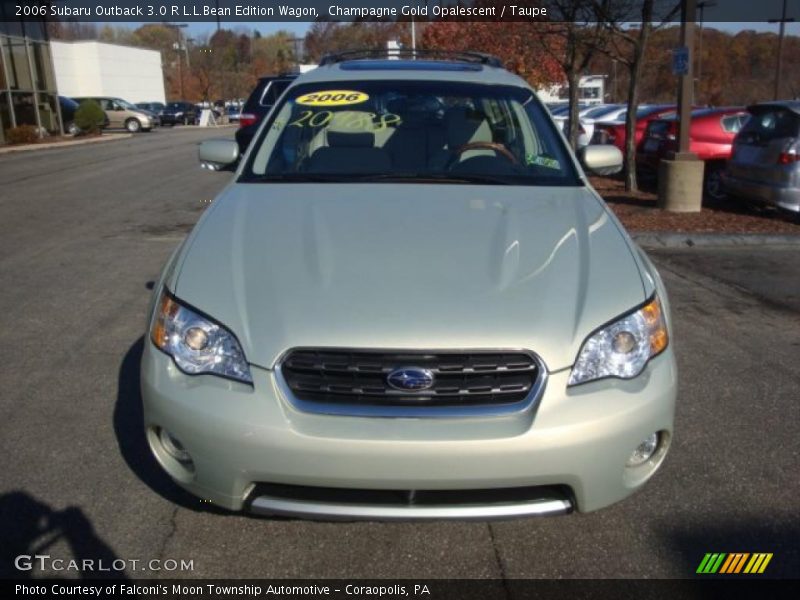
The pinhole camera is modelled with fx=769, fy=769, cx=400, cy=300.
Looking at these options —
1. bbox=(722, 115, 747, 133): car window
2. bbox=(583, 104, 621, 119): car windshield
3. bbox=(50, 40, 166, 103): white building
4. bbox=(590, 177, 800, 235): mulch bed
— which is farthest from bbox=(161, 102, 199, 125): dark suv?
bbox=(590, 177, 800, 235): mulch bed

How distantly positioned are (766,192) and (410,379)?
876 cm

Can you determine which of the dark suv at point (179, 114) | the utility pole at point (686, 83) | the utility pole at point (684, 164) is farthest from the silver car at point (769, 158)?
the dark suv at point (179, 114)

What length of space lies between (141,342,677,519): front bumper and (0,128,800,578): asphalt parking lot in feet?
1.41

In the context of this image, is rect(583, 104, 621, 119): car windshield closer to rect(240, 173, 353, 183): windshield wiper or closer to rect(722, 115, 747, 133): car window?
rect(722, 115, 747, 133): car window

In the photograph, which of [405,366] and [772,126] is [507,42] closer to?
[772,126]

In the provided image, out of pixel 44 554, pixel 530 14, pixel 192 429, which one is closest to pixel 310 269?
pixel 192 429

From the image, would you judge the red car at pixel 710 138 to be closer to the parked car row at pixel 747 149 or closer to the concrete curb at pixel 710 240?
the parked car row at pixel 747 149

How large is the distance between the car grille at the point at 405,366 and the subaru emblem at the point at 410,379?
12 mm

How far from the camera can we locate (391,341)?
7.90ft

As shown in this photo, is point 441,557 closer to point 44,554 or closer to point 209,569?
point 209,569

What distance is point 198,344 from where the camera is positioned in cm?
255

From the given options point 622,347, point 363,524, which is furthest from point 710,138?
point 363,524

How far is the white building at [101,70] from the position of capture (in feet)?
182

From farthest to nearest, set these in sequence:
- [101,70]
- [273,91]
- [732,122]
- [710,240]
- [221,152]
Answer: [101,70]
[273,91]
[732,122]
[710,240]
[221,152]
